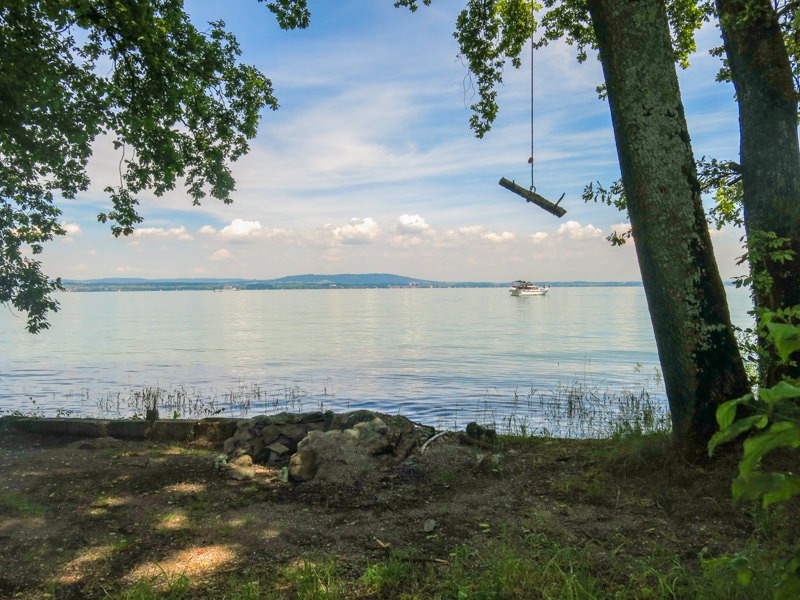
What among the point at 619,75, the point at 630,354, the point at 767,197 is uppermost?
the point at 619,75

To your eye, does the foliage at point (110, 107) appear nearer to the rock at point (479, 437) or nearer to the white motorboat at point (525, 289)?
the rock at point (479, 437)

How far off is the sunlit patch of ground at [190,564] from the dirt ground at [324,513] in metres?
0.01

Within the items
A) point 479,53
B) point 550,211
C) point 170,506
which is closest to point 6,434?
point 170,506

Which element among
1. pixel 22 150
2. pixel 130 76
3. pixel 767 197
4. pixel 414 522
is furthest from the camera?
pixel 22 150

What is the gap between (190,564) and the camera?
413 centimetres

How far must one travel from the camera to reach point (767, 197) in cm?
610

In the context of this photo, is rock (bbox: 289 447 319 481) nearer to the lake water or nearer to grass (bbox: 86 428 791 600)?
grass (bbox: 86 428 791 600)

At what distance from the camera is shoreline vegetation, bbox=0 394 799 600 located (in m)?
3.65

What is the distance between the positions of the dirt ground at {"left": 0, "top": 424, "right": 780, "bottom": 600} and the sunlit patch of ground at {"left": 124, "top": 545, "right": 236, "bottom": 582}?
0.04ft

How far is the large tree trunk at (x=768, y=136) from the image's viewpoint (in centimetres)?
594

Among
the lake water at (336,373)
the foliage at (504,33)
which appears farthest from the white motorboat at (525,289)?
the foliage at (504,33)

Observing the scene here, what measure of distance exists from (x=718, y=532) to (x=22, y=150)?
11.3 meters

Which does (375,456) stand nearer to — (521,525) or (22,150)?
(521,525)

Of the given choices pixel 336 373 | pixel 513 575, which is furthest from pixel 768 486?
pixel 336 373
